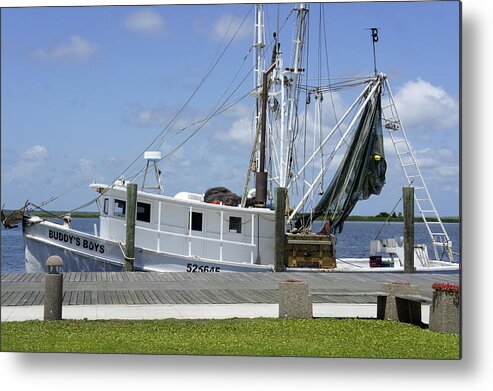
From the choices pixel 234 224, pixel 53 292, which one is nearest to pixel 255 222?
pixel 234 224

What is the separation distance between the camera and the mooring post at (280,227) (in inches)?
636

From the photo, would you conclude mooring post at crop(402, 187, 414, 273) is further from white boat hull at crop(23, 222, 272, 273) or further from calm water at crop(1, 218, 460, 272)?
white boat hull at crop(23, 222, 272, 273)

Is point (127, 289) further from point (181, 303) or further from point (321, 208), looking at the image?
point (321, 208)

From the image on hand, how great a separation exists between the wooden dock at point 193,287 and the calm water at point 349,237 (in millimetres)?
648

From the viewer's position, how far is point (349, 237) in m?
19.0

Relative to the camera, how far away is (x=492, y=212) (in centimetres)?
809

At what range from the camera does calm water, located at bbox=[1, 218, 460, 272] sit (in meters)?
12.9

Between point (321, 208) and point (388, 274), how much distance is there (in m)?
2.08

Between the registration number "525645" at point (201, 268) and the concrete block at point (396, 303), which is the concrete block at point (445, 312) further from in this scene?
the registration number "525645" at point (201, 268)

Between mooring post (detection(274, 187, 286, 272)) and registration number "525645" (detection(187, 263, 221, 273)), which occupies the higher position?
mooring post (detection(274, 187, 286, 272))

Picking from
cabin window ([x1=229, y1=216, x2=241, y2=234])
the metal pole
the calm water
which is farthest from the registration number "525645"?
the calm water

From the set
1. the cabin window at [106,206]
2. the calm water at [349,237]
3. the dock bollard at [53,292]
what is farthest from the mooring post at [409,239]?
the dock bollard at [53,292]

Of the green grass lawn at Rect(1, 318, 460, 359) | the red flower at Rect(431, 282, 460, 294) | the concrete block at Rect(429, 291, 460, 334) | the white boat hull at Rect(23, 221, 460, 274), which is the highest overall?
the white boat hull at Rect(23, 221, 460, 274)

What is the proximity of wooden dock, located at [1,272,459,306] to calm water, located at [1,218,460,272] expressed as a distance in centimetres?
65
